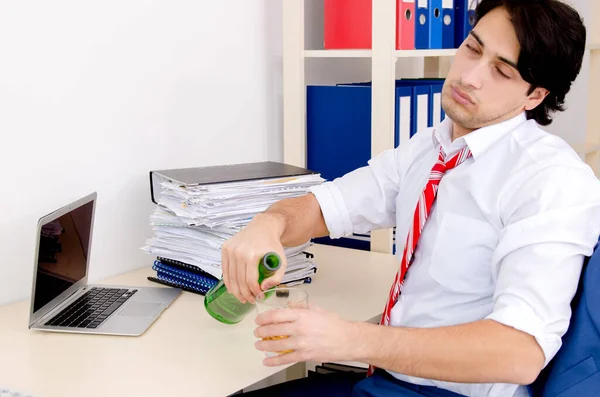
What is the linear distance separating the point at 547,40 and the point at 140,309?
0.99m

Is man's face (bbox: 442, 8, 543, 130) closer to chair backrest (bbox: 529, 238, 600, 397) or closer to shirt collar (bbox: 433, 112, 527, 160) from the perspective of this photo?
shirt collar (bbox: 433, 112, 527, 160)

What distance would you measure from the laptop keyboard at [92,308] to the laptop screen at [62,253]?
41 mm

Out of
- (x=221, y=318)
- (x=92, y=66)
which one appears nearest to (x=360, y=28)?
(x=92, y=66)

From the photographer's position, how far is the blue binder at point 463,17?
2268 mm

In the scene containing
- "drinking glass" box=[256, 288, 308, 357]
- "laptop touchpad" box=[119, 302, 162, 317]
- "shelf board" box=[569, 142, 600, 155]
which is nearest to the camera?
"drinking glass" box=[256, 288, 308, 357]

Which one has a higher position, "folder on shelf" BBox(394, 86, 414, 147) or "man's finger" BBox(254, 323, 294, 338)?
"folder on shelf" BBox(394, 86, 414, 147)

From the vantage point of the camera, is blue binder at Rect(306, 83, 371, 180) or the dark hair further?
blue binder at Rect(306, 83, 371, 180)

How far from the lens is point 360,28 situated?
216cm

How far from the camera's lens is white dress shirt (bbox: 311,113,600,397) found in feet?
3.84

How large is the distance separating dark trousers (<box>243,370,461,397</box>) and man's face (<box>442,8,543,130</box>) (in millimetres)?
530

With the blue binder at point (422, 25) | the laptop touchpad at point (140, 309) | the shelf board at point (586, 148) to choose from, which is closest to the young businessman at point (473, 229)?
the laptop touchpad at point (140, 309)

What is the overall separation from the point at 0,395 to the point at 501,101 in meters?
1.03

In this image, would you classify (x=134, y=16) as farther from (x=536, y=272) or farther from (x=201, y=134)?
(x=536, y=272)

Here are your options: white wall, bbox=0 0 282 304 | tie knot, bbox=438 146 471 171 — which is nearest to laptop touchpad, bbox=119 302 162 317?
white wall, bbox=0 0 282 304
